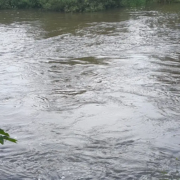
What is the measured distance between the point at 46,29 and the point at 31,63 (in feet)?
22.2

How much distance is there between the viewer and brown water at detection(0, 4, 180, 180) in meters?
5.43

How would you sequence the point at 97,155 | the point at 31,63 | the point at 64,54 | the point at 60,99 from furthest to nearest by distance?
1. the point at 64,54
2. the point at 31,63
3. the point at 60,99
4. the point at 97,155

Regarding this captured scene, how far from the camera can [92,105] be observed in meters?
7.97

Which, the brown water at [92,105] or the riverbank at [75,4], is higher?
the riverbank at [75,4]

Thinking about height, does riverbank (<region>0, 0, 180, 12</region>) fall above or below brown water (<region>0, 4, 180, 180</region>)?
above

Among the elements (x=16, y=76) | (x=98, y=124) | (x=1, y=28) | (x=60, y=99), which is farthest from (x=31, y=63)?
(x=1, y=28)

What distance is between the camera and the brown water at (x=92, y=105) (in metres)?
5.43

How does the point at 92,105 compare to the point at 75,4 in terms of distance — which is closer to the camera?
the point at 92,105

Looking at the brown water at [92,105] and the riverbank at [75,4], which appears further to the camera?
the riverbank at [75,4]

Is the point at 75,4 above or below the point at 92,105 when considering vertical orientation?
above

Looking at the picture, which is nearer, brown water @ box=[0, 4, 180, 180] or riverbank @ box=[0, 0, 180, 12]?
brown water @ box=[0, 4, 180, 180]

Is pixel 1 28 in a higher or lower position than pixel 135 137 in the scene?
higher

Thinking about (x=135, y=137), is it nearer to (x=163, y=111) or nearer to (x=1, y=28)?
(x=163, y=111)

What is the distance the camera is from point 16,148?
19.8ft
